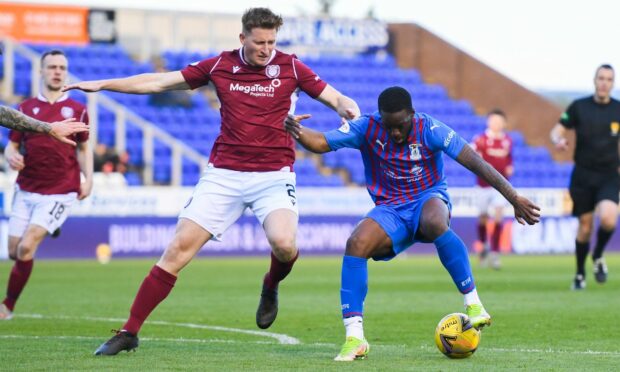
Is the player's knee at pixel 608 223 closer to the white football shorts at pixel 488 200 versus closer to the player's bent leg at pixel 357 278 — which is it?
the player's bent leg at pixel 357 278

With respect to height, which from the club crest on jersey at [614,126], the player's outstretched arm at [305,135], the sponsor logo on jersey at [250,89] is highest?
the sponsor logo on jersey at [250,89]

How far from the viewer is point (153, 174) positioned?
100 feet

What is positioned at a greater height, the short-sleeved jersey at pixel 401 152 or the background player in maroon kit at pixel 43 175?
the short-sleeved jersey at pixel 401 152

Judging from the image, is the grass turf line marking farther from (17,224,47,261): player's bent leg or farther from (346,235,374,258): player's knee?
(17,224,47,261): player's bent leg

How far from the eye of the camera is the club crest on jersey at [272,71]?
888 cm

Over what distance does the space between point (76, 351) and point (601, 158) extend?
824 cm

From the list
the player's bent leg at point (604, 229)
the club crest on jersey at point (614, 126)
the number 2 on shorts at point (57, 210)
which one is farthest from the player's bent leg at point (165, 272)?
the club crest on jersey at point (614, 126)

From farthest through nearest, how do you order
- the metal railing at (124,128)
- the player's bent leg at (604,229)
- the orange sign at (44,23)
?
the orange sign at (44,23) → the metal railing at (124,128) → the player's bent leg at (604,229)

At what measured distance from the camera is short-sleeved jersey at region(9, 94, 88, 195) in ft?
39.1

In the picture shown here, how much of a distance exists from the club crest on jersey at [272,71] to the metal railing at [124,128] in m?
19.5

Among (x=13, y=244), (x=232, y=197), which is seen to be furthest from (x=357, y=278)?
(x=13, y=244)

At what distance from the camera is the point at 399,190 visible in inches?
343

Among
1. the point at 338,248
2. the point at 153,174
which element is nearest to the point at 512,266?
the point at 338,248

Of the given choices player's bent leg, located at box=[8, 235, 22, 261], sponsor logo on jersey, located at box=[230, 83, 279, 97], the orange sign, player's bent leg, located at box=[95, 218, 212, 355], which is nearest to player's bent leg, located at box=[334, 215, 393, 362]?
player's bent leg, located at box=[95, 218, 212, 355]
